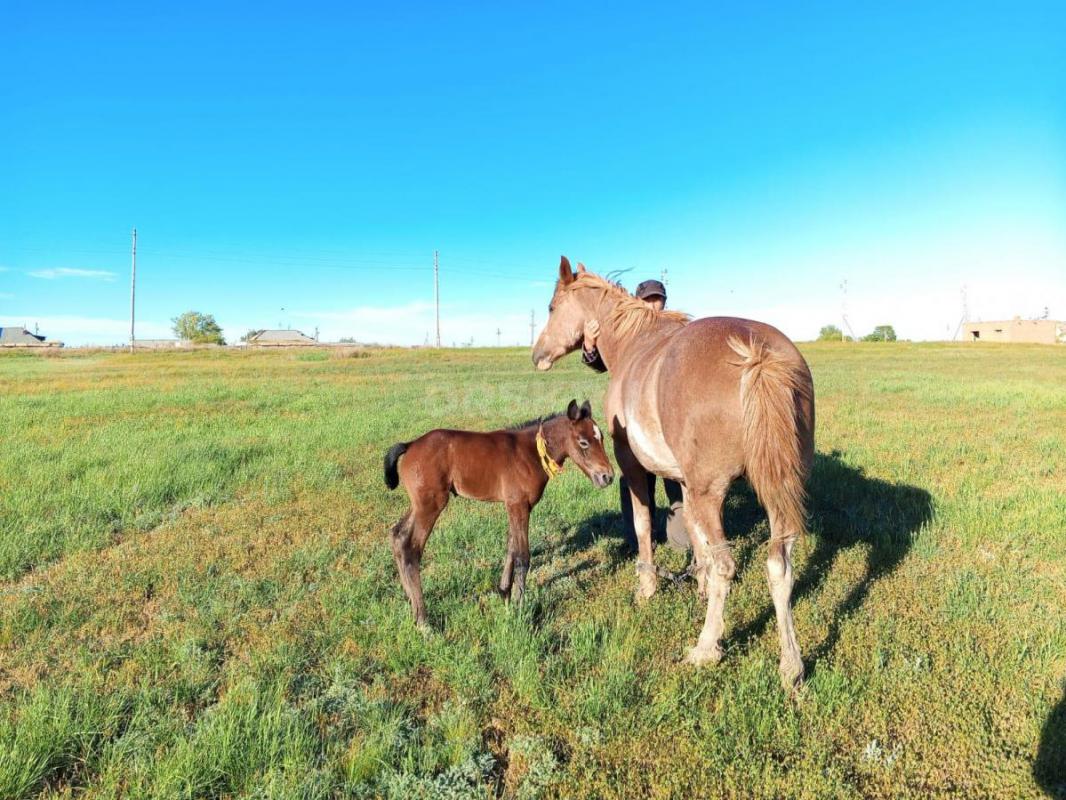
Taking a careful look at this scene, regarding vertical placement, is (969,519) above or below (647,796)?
above

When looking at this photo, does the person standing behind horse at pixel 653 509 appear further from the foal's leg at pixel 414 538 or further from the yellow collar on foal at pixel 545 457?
the foal's leg at pixel 414 538

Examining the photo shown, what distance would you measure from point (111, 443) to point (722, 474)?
11.7 meters

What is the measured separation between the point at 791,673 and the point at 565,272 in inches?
165

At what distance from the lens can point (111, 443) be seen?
11.1 metres

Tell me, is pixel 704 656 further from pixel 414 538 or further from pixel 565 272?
pixel 565 272

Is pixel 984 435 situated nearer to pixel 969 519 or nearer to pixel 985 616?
pixel 969 519

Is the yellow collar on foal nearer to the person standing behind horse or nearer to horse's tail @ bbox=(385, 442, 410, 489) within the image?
horse's tail @ bbox=(385, 442, 410, 489)

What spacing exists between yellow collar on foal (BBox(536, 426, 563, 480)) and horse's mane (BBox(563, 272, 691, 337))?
153 cm

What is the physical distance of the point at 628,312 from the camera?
5.80 meters

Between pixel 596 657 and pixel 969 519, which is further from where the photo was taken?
pixel 969 519

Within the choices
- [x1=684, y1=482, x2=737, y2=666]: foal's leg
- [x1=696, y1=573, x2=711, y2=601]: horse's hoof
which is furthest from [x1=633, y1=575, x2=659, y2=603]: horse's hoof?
[x1=684, y1=482, x2=737, y2=666]: foal's leg

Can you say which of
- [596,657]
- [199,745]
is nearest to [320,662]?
[199,745]

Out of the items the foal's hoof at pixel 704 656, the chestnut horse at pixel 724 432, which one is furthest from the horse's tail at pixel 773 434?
the foal's hoof at pixel 704 656

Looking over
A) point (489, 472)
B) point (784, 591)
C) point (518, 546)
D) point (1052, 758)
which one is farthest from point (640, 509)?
point (1052, 758)
